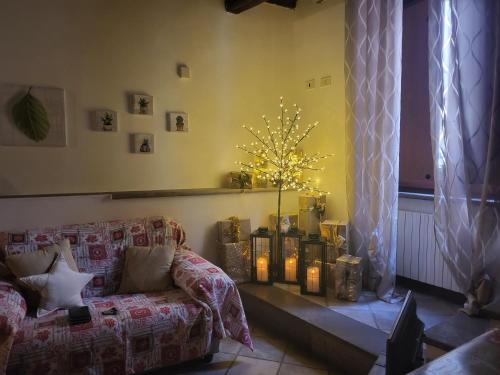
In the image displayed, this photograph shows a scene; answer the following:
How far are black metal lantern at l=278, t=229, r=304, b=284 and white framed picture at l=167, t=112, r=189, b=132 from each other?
129 centimetres

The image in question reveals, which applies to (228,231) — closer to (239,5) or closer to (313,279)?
(313,279)

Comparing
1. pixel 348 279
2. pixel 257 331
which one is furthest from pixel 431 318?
pixel 257 331

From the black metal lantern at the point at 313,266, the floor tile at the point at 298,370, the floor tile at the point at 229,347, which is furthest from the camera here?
the black metal lantern at the point at 313,266

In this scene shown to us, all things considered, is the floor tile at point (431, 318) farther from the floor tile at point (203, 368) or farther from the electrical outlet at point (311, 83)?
the electrical outlet at point (311, 83)

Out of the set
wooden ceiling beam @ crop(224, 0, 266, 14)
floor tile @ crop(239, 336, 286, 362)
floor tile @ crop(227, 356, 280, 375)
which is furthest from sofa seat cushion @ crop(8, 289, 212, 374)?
wooden ceiling beam @ crop(224, 0, 266, 14)

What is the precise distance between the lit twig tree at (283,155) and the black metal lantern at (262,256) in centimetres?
13

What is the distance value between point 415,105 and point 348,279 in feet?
4.94

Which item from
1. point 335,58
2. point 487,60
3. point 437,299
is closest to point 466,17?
point 487,60

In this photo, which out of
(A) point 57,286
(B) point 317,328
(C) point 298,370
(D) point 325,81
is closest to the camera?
(A) point 57,286

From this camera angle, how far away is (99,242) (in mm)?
2607

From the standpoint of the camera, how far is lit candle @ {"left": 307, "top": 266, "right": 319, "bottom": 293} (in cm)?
292

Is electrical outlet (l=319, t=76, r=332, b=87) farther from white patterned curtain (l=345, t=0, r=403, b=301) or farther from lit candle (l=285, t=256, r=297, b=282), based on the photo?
lit candle (l=285, t=256, r=297, b=282)

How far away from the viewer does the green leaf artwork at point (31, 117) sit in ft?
8.80

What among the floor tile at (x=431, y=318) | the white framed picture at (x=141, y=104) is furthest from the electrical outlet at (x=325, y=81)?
the floor tile at (x=431, y=318)
